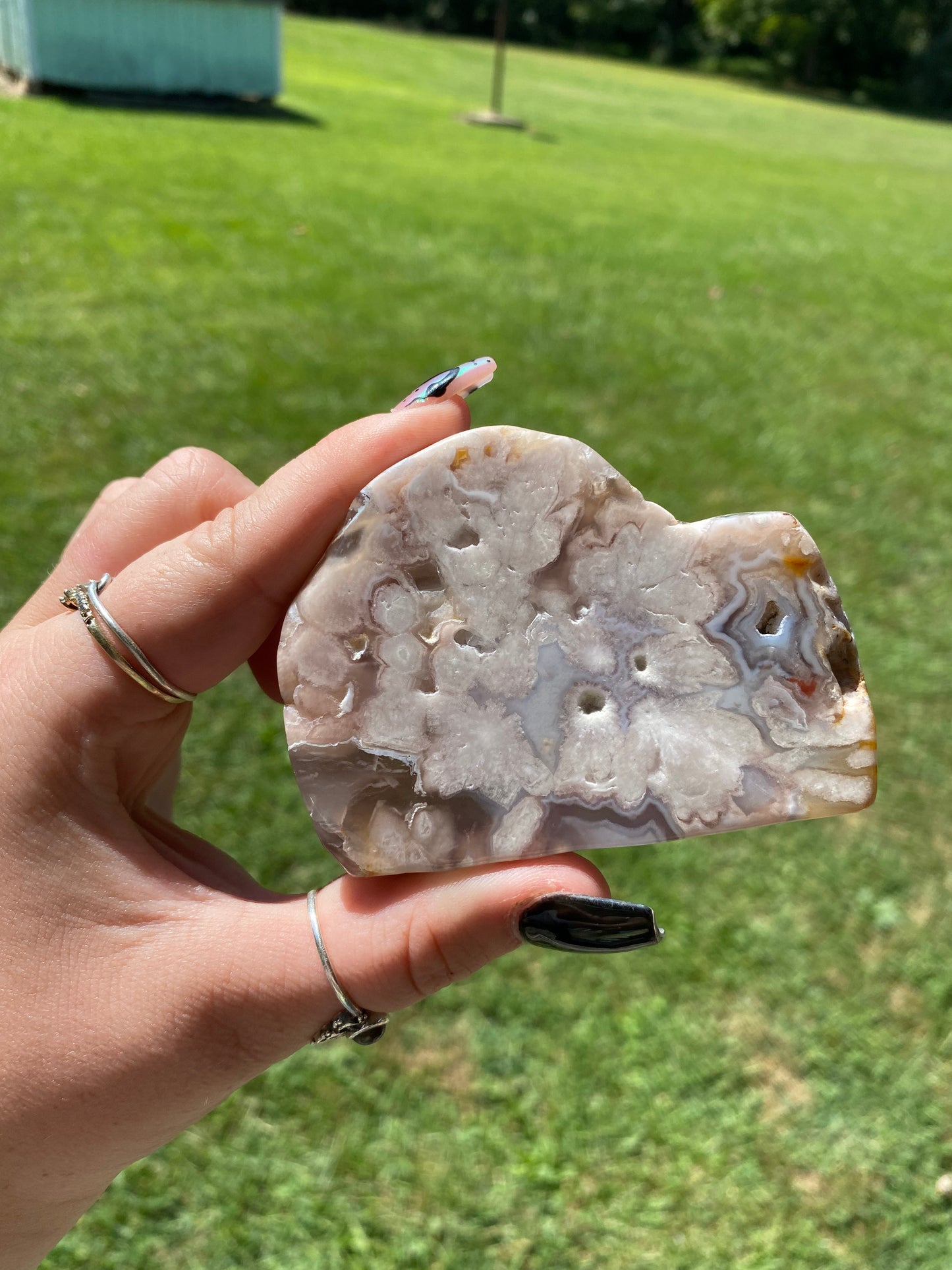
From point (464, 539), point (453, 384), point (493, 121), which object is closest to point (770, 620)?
point (464, 539)

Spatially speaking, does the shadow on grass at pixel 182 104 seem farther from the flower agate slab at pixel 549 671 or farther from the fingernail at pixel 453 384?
the flower agate slab at pixel 549 671

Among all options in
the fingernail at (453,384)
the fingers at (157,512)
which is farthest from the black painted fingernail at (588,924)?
the fingers at (157,512)

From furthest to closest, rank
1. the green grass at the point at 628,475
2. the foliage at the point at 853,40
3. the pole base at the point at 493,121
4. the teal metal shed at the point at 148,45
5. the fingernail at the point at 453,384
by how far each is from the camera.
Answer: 1. the foliage at the point at 853,40
2. the pole base at the point at 493,121
3. the teal metal shed at the point at 148,45
4. the green grass at the point at 628,475
5. the fingernail at the point at 453,384

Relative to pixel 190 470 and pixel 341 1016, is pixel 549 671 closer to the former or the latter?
pixel 341 1016

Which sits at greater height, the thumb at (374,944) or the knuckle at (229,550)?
the knuckle at (229,550)

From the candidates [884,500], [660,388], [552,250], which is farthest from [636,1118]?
[552,250]

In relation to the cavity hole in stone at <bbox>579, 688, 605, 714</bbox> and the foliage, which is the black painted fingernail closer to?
the cavity hole in stone at <bbox>579, 688, 605, 714</bbox>

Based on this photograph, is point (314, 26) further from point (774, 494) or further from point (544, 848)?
point (544, 848)
